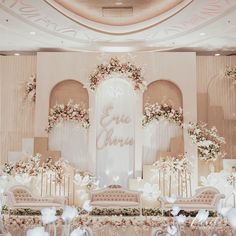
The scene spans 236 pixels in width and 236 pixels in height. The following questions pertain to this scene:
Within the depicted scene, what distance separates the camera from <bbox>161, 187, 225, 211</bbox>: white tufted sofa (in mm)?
8633

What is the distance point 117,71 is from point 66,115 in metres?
1.64

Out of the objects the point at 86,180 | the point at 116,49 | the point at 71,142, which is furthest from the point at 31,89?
the point at 86,180

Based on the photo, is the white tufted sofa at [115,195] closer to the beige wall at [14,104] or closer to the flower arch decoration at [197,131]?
the flower arch decoration at [197,131]

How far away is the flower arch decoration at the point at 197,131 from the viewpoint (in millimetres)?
9891

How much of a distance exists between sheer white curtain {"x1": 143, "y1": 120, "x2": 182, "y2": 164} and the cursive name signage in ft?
1.36

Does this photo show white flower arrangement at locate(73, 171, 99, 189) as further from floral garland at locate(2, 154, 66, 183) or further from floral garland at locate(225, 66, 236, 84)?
floral garland at locate(225, 66, 236, 84)

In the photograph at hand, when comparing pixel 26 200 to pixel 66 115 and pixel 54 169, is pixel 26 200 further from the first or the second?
pixel 66 115

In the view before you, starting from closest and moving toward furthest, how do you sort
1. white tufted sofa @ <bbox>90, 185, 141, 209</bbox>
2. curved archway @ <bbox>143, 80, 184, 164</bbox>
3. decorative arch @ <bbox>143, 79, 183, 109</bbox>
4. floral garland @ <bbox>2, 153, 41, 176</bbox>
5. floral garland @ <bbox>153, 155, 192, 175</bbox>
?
1. white tufted sofa @ <bbox>90, 185, 141, 209</bbox>
2. floral garland @ <bbox>2, 153, 41, 176</bbox>
3. floral garland @ <bbox>153, 155, 192, 175</bbox>
4. curved archway @ <bbox>143, 80, 184, 164</bbox>
5. decorative arch @ <bbox>143, 79, 183, 109</bbox>

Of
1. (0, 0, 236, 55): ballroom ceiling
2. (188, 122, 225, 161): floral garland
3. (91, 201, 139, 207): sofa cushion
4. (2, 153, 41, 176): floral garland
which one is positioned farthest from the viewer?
(188, 122, 225, 161): floral garland

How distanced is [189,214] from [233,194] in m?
1.43

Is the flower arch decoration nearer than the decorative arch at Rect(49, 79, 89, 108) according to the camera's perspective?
Yes

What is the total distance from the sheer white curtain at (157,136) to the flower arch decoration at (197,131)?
14cm

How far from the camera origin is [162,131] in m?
10.2

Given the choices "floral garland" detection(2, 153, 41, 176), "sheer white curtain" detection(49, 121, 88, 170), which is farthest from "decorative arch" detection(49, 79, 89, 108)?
"floral garland" detection(2, 153, 41, 176)
